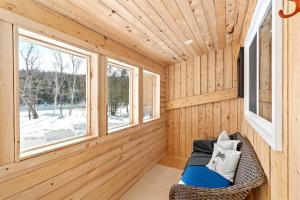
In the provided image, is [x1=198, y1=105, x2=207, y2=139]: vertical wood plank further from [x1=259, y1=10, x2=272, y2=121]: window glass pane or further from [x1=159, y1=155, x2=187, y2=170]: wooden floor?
[x1=259, y1=10, x2=272, y2=121]: window glass pane

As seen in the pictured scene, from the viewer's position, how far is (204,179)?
2229 mm

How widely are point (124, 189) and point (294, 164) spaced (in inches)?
98.9

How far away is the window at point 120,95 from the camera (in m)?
2.80

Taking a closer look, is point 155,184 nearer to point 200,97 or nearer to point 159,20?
point 200,97

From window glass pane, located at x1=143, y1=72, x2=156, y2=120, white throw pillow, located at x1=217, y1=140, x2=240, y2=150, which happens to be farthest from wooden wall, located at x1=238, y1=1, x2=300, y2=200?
window glass pane, located at x1=143, y1=72, x2=156, y2=120

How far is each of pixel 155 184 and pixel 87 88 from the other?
6.25 feet

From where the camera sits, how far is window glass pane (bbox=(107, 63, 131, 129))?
2.80 metres

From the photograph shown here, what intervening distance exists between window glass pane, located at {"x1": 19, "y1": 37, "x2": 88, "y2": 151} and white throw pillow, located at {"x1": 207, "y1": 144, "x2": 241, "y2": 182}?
1603 mm

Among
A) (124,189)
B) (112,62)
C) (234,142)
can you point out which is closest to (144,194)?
(124,189)

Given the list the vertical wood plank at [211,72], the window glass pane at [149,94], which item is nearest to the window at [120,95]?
the window glass pane at [149,94]

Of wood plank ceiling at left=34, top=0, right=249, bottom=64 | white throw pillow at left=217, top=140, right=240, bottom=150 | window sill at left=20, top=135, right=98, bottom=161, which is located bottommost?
white throw pillow at left=217, top=140, right=240, bottom=150

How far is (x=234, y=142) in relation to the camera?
265cm

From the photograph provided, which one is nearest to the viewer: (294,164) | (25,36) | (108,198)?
(294,164)

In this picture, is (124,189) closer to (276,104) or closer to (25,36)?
(25,36)
